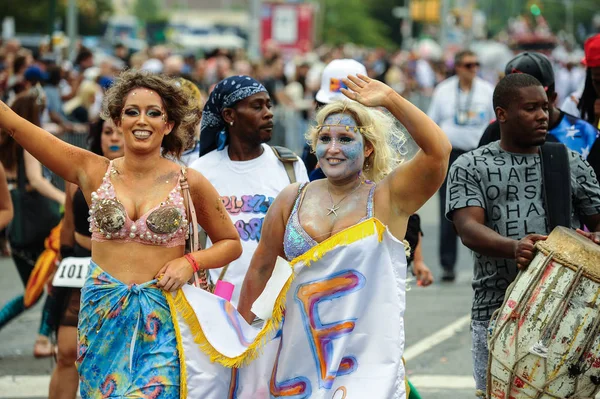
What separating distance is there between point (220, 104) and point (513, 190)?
6.84 feet

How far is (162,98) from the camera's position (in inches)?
224

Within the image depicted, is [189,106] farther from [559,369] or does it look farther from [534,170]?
[559,369]

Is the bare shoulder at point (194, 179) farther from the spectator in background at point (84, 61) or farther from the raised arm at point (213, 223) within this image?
the spectator in background at point (84, 61)

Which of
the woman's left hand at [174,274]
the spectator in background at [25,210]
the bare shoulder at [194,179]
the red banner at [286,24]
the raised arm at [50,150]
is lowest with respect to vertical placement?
the red banner at [286,24]

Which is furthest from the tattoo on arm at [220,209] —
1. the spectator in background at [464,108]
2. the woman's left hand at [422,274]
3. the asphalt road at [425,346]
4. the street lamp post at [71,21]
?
the street lamp post at [71,21]

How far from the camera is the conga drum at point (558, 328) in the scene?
5.19 meters

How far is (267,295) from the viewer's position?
541 cm

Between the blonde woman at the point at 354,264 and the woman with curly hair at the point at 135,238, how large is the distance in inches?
17.1

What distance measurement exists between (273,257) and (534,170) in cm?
136

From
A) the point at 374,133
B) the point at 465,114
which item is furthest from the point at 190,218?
the point at 465,114

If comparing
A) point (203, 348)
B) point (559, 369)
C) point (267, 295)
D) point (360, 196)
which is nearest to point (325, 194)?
point (360, 196)

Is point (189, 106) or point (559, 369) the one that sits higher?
point (189, 106)

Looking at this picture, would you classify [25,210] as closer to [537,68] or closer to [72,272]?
[72,272]

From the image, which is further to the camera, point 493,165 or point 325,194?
point 493,165
